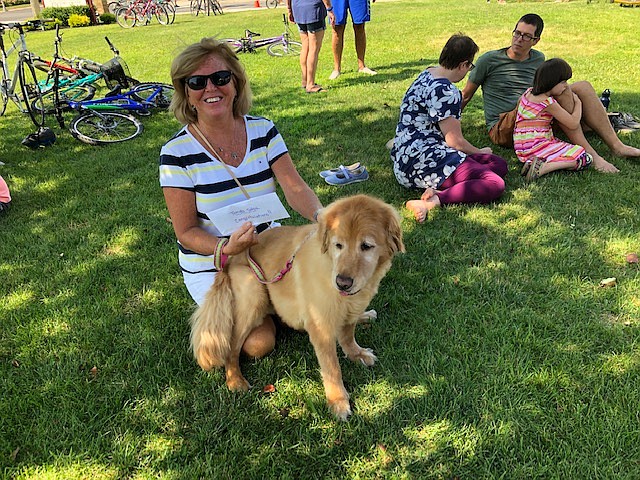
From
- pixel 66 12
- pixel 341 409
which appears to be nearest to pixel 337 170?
pixel 341 409

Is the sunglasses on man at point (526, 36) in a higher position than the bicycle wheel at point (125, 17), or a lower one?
lower

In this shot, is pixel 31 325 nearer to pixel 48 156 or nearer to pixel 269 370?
pixel 269 370

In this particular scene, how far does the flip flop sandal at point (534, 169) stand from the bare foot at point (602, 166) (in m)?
0.66

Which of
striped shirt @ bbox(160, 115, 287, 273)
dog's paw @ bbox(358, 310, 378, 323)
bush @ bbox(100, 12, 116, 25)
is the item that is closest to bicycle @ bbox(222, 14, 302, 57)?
striped shirt @ bbox(160, 115, 287, 273)

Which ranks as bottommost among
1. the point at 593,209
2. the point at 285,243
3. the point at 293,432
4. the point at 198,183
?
the point at 293,432

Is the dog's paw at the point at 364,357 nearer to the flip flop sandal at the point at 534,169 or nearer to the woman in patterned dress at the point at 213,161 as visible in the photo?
the woman in patterned dress at the point at 213,161

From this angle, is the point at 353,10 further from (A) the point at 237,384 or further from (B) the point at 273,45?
(A) the point at 237,384

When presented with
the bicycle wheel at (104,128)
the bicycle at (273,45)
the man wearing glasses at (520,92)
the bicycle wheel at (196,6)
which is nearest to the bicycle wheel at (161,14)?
the bicycle wheel at (196,6)

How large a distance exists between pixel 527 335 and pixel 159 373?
8.06 feet

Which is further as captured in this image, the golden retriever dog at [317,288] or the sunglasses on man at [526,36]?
the sunglasses on man at [526,36]

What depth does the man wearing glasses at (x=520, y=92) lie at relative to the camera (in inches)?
208

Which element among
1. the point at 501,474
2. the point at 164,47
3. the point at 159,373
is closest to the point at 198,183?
the point at 159,373

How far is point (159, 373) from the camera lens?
2838 millimetres

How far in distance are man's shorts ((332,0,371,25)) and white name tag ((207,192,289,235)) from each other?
309 inches
